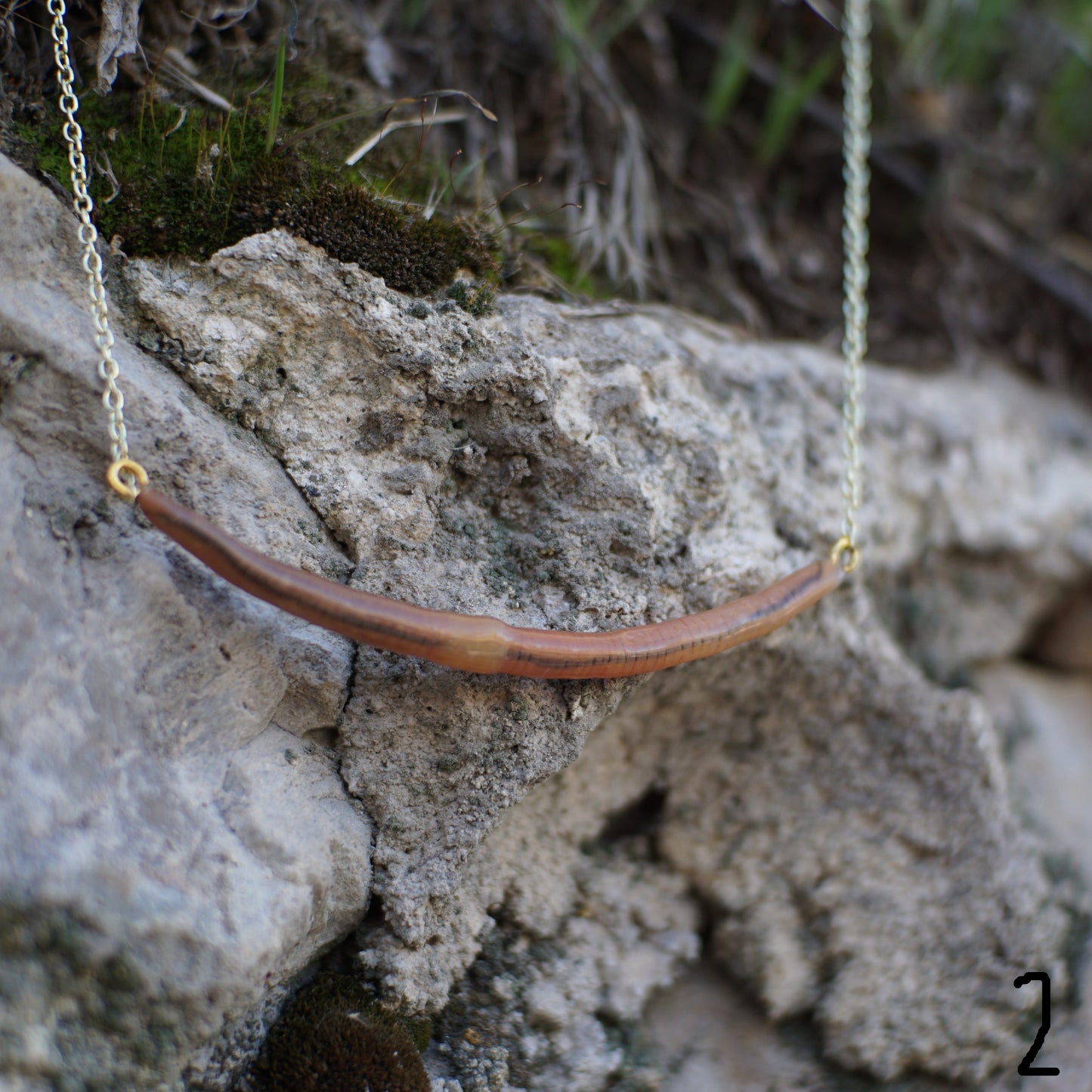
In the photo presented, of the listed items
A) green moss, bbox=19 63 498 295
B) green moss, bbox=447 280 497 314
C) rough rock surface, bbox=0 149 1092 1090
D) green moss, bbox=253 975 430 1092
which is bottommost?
green moss, bbox=253 975 430 1092

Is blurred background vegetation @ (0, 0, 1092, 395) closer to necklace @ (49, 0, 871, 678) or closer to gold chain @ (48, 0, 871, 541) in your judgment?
gold chain @ (48, 0, 871, 541)

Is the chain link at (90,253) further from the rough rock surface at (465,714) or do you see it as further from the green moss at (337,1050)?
the green moss at (337,1050)

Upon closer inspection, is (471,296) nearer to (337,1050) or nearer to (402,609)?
(402,609)

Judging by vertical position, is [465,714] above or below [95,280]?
below

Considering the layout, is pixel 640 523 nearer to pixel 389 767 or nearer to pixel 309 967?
pixel 389 767

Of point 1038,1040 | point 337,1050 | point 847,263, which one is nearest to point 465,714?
point 337,1050

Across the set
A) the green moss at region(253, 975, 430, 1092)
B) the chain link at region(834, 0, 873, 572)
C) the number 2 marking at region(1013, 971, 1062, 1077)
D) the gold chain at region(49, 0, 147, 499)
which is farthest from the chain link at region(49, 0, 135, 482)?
the number 2 marking at region(1013, 971, 1062, 1077)

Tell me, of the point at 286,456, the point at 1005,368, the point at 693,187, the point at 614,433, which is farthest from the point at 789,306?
the point at 286,456
